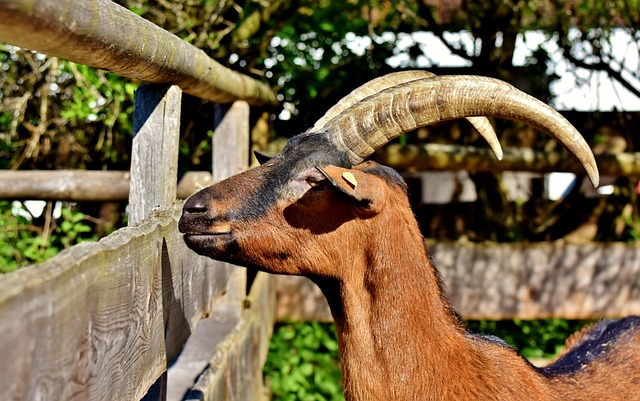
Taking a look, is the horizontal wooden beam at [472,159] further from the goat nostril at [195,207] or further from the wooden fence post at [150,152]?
the goat nostril at [195,207]

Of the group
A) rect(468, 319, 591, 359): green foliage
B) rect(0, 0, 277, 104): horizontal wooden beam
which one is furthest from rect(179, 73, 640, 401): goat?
rect(468, 319, 591, 359): green foliage

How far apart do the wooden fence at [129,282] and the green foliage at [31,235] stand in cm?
264

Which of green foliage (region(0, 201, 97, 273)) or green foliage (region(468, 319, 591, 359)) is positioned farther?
green foliage (region(468, 319, 591, 359))

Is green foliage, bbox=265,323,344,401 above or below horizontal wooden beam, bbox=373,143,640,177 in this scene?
below

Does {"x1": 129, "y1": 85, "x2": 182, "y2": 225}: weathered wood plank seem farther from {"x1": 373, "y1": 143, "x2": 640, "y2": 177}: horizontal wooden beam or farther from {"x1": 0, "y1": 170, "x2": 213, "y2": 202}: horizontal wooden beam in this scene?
{"x1": 373, "y1": 143, "x2": 640, "y2": 177}: horizontal wooden beam

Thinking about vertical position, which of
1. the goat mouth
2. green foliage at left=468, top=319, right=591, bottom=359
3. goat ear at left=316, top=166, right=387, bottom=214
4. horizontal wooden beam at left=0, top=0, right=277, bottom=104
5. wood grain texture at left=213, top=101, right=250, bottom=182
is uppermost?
wood grain texture at left=213, top=101, right=250, bottom=182

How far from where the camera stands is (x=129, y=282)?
6.64ft

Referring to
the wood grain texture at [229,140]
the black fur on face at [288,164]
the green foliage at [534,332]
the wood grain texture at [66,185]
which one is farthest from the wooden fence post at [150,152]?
the green foliage at [534,332]

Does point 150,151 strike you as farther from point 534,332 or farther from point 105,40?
point 534,332

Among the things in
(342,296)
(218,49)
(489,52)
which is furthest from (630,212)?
(342,296)

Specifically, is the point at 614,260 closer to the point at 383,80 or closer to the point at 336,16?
the point at 336,16

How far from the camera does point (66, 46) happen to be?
1.75 meters

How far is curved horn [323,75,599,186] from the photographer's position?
279 cm

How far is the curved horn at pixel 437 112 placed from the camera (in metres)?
2.79
